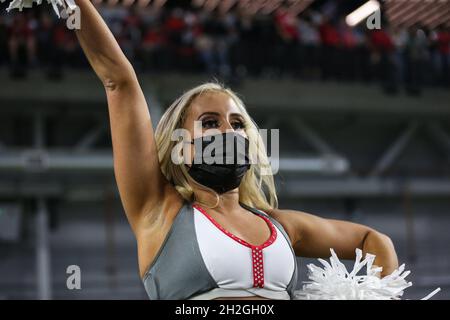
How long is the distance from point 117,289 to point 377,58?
14.4 ft

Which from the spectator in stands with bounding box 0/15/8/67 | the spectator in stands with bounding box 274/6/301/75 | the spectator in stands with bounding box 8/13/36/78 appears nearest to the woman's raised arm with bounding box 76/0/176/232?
the spectator in stands with bounding box 0/15/8/67

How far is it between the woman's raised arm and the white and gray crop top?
15 centimetres

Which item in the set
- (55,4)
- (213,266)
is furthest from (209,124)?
(55,4)

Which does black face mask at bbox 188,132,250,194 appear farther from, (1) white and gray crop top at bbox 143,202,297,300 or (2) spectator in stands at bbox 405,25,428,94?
(2) spectator in stands at bbox 405,25,428,94

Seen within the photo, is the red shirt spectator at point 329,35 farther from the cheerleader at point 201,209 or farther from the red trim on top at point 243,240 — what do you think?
the red trim on top at point 243,240

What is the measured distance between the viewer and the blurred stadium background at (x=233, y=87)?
28.9 ft

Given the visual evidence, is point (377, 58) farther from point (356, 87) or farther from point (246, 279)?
point (246, 279)

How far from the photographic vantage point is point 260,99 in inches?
382

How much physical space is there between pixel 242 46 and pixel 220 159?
7.17m

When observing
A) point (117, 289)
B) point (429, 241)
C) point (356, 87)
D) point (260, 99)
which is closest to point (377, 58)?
point (356, 87)

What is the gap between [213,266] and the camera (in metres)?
2.07

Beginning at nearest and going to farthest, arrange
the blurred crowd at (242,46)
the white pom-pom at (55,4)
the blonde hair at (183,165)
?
the white pom-pom at (55,4) < the blonde hair at (183,165) < the blurred crowd at (242,46)

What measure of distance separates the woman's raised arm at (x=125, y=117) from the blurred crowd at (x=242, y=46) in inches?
260

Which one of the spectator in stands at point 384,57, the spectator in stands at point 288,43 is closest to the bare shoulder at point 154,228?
the spectator in stands at point 288,43
